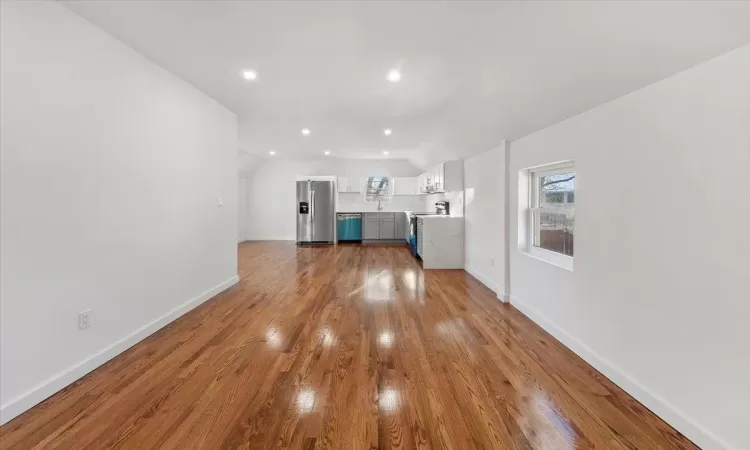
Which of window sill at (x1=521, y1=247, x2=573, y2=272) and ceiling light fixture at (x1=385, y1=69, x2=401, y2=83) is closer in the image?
ceiling light fixture at (x1=385, y1=69, x2=401, y2=83)

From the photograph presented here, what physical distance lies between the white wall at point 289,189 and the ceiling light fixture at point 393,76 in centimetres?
632

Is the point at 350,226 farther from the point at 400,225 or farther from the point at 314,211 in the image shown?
the point at 400,225

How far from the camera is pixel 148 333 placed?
8.85 ft

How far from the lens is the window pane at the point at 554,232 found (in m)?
2.94

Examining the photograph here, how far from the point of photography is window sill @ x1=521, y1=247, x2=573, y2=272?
9.48ft

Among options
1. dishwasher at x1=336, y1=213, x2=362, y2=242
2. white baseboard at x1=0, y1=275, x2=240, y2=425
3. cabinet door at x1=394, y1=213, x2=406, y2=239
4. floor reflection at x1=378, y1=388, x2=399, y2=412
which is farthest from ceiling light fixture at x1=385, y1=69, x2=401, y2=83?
dishwasher at x1=336, y1=213, x2=362, y2=242

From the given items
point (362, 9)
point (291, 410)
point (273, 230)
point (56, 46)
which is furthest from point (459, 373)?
point (273, 230)

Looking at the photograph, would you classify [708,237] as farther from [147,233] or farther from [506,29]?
[147,233]

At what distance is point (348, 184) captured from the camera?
30.1 feet

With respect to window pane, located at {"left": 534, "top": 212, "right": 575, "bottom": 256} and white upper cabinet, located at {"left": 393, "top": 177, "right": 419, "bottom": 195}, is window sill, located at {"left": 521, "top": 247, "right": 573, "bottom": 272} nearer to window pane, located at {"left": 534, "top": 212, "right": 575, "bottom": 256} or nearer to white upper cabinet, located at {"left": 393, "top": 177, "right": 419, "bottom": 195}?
window pane, located at {"left": 534, "top": 212, "right": 575, "bottom": 256}

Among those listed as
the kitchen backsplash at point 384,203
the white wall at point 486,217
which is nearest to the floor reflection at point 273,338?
the white wall at point 486,217

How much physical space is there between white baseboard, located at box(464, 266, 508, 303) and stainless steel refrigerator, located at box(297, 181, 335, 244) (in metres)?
4.55

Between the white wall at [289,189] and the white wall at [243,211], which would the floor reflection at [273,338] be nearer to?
the white wall at [289,189]

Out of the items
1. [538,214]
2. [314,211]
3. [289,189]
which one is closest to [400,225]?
[314,211]
